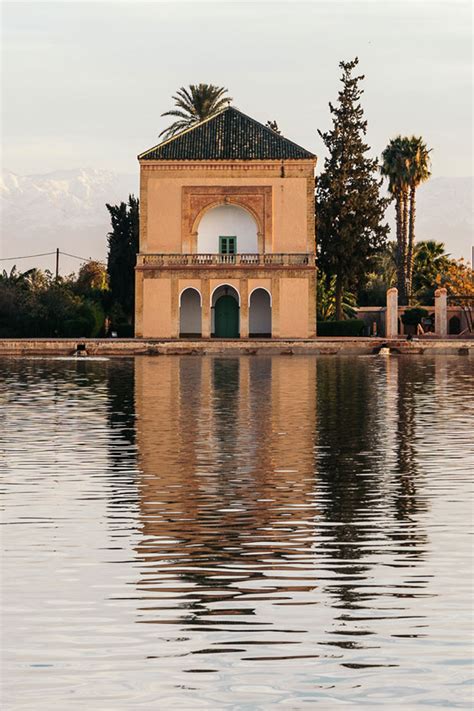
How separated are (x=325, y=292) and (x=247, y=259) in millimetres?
9219

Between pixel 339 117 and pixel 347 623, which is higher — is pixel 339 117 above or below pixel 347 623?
above

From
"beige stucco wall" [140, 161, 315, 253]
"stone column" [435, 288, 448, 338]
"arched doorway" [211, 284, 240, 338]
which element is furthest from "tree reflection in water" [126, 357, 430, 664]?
"stone column" [435, 288, 448, 338]

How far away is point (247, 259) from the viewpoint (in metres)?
57.6

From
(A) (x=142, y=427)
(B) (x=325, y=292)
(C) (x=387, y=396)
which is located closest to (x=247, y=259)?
(B) (x=325, y=292)

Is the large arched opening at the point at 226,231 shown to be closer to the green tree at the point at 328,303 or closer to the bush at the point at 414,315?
the green tree at the point at 328,303

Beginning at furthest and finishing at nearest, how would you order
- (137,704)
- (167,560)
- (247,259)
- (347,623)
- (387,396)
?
(247,259), (387,396), (167,560), (347,623), (137,704)

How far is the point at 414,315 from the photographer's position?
61125 mm

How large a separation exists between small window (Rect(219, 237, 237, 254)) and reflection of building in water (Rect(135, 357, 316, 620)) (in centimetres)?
3002

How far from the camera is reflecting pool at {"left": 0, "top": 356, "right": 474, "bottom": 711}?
605cm

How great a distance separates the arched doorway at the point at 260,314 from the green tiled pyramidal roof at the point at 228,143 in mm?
5909

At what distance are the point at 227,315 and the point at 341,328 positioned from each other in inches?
197

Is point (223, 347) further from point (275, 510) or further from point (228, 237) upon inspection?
point (275, 510)

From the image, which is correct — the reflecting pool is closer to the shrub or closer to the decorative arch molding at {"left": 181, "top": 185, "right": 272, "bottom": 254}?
the decorative arch molding at {"left": 181, "top": 185, "right": 272, "bottom": 254}

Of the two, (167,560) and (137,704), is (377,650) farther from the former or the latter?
(167,560)
